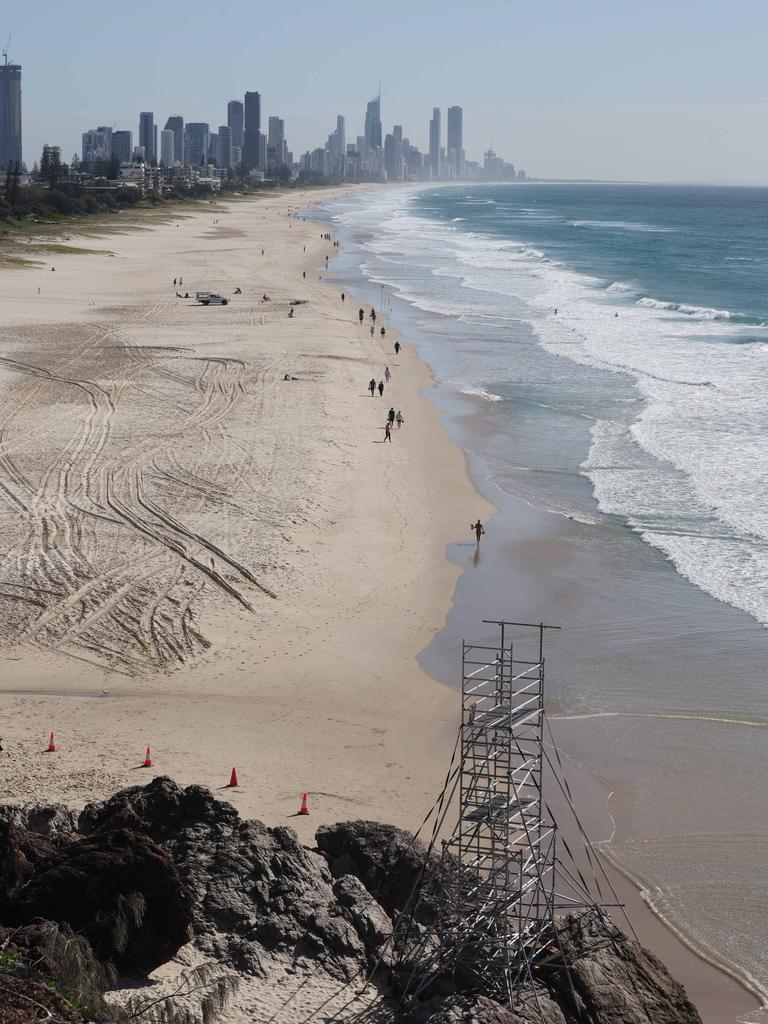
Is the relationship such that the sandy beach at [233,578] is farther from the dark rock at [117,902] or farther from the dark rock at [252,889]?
the dark rock at [117,902]

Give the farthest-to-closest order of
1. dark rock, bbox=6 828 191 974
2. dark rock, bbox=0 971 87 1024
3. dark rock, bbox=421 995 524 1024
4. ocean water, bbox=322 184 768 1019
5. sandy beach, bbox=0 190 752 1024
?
sandy beach, bbox=0 190 752 1024
ocean water, bbox=322 184 768 1019
dark rock, bbox=6 828 191 974
dark rock, bbox=421 995 524 1024
dark rock, bbox=0 971 87 1024

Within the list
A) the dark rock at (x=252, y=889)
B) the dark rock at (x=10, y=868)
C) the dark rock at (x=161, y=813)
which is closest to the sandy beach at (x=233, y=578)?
the dark rock at (x=161, y=813)

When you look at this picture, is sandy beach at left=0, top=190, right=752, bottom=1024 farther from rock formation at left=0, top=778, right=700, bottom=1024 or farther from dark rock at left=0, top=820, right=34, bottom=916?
dark rock at left=0, top=820, right=34, bottom=916

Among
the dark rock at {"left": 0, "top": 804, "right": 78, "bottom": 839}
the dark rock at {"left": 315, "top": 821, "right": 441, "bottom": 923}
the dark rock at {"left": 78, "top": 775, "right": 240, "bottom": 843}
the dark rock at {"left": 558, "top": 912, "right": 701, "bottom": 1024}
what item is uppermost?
the dark rock at {"left": 78, "top": 775, "right": 240, "bottom": 843}

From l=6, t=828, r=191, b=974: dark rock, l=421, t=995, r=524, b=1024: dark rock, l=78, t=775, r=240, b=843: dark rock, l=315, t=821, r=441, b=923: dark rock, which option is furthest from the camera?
l=78, t=775, r=240, b=843: dark rock

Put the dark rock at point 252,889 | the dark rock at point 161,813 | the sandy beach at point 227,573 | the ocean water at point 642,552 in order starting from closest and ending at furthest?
the dark rock at point 252,889 < the dark rock at point 161,813 < the ocean water at point 642,552 < the sandy beach at point 227,573

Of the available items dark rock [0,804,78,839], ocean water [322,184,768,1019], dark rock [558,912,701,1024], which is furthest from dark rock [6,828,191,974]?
ocean water [322,184,768,1019]
